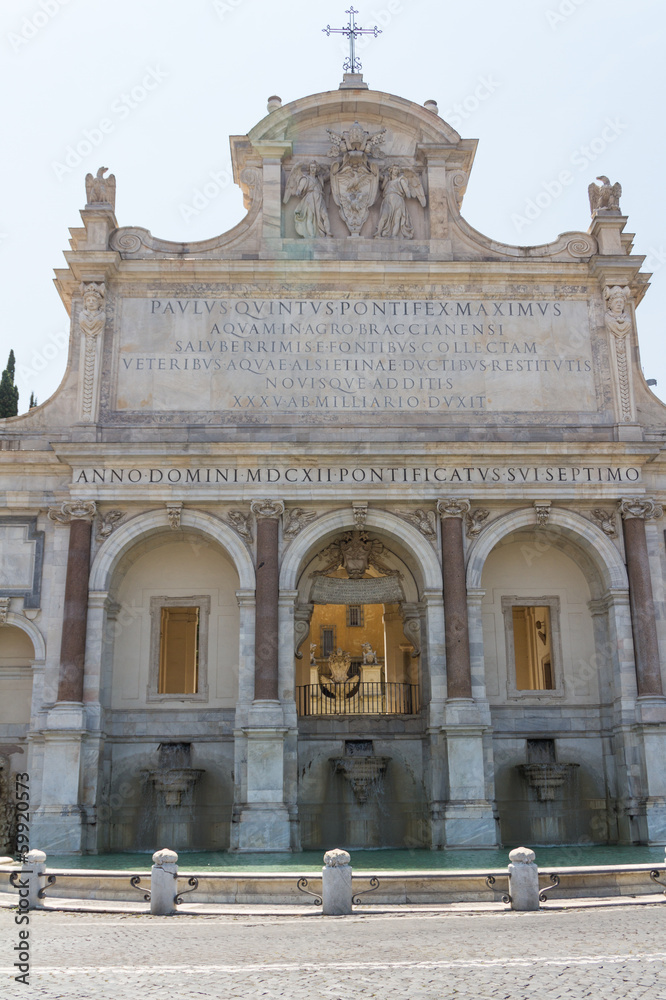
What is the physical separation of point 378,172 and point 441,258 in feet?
10.9

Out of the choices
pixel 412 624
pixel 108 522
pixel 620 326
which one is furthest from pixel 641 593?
pixel 108 522

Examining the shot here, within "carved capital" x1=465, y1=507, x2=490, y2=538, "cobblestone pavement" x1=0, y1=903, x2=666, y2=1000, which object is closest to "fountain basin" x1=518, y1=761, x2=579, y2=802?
"carved capital" x1=465, y1=507, x2=490, y2=538

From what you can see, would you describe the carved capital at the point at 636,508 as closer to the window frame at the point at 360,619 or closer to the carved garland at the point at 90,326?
the window frame at the point at 360,619

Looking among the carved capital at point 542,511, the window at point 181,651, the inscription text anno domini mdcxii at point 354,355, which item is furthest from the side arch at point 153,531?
the carved capital at point 542,511

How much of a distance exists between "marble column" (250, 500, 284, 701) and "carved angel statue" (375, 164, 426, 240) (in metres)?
8.82

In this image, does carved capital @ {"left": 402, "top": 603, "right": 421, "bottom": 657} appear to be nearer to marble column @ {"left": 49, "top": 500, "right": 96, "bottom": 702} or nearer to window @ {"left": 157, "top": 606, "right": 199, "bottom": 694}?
window @ {"left": 157, "top": 606, "right": 199, "bottom": 694}

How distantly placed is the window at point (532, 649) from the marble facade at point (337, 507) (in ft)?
12.7

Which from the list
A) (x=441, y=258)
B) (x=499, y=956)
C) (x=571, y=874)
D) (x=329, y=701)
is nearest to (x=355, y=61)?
(x=441, y=258)

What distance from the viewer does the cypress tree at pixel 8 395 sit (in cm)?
4172

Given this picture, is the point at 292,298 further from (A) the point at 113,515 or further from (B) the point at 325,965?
(B) the point at 325,965

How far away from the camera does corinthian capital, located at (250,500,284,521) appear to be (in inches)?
1045

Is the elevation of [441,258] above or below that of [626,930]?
above

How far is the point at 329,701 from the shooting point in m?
32.9

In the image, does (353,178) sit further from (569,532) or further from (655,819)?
(655,819)
